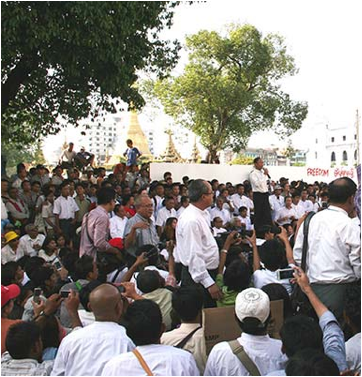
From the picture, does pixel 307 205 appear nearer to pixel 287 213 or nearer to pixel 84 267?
pixel 287 213

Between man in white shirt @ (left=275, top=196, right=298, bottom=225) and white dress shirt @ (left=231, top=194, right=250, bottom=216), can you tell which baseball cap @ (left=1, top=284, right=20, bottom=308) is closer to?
man in white shirt @ (left=275, top=196, right=298, bottom=225)

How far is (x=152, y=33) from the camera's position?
8633mm

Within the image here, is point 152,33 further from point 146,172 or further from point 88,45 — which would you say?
point 146,172

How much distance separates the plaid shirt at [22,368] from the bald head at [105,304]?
426mm

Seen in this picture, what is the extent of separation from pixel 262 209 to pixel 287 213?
142 cm

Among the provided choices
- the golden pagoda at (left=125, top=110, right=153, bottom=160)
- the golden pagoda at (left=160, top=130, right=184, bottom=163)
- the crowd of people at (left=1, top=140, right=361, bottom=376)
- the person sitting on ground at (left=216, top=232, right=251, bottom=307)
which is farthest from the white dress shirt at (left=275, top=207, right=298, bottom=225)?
the golden pagoda at (left=125, top=110, right=153, bottom=160)

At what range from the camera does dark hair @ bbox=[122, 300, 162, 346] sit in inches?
101

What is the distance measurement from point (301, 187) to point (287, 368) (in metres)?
11.9

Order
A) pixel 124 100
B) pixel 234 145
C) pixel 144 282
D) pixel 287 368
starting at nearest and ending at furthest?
pixel 287 368 → pixel 144 282 → pixel 124 100 → pixel 234 145

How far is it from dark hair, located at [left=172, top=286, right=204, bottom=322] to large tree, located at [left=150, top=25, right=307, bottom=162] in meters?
15.1

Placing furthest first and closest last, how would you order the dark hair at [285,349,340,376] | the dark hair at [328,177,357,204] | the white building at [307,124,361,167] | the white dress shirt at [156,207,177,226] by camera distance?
the white building at [307,124,361,167], the white dress shirt at [156,207,177,226], the dark hair at [328,177,357,204], the dark hair at [285,349,340,376]

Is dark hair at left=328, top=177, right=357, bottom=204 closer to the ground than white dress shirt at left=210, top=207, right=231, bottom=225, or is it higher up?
higher up

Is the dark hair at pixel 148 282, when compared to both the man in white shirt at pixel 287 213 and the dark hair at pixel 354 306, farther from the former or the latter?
the man in white shirt at pixel 287 213

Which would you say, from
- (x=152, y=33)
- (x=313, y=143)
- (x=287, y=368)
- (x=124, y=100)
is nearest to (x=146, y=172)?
(x=124, y=100)
